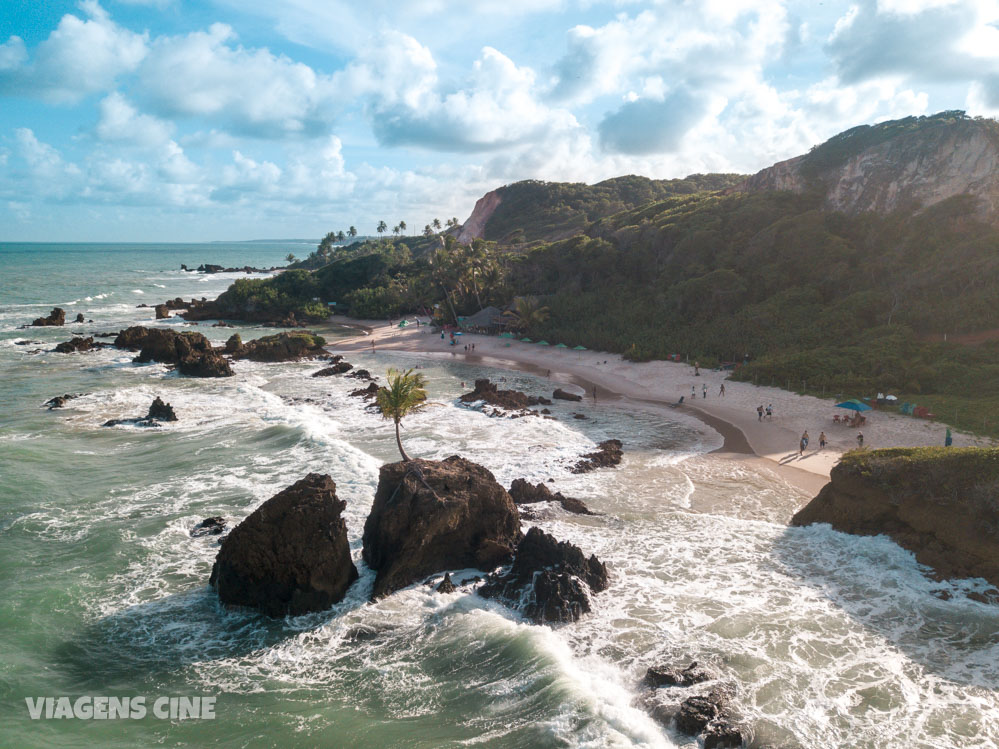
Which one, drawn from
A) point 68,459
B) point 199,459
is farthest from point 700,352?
point 68,459

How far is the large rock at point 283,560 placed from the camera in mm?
15430

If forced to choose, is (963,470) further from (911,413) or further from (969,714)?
(911,413)

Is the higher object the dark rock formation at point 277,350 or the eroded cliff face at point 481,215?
the eroded cliff face at point 481,215

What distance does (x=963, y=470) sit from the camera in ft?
56.2

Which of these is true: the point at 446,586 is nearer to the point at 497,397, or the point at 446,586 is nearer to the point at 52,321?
the point at 497,397

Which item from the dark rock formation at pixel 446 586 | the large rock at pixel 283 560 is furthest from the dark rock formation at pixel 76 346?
the dark rock formation at pixel 446 586

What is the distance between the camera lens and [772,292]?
173 ft

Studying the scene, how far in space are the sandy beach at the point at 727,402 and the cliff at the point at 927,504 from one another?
446cm

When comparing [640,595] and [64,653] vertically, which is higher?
[640,595]

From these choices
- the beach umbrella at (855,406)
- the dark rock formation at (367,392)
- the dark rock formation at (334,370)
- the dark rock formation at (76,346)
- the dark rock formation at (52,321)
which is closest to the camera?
the beach umbrella at (855,406)

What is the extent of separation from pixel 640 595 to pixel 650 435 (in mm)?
16084

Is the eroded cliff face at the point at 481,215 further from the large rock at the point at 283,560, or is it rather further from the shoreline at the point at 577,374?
the large rock at the point at 283,560

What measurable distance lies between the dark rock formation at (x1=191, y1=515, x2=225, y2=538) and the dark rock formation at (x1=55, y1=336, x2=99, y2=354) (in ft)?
142

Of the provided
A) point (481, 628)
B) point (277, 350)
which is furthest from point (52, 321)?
point (481, 628)
